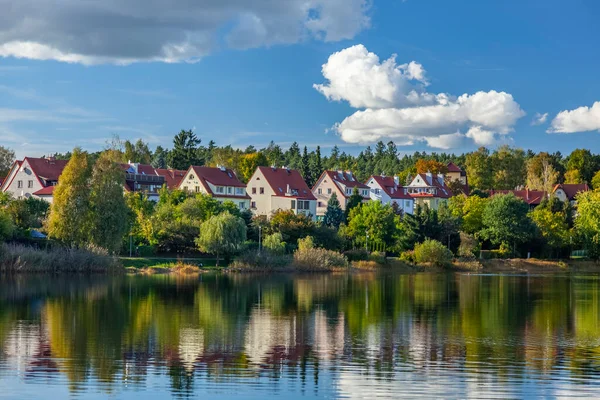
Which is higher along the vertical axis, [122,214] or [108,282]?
[122,214]

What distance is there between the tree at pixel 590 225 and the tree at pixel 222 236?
45441mm

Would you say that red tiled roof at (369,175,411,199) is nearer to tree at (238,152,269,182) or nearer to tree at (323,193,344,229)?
tree at (238,152,269,182)

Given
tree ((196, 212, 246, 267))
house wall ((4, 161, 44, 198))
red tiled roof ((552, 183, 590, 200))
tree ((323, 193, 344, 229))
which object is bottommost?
tree ((196, 212, 246, 267))

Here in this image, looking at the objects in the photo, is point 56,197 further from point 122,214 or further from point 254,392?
point 254,392

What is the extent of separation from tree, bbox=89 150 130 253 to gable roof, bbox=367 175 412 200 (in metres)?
67.6

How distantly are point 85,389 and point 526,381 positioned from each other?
12.3 m

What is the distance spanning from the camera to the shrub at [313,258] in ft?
250

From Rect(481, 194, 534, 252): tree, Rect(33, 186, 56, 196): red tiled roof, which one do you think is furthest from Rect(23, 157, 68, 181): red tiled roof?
Rect(481, 194, 534, 252): tree

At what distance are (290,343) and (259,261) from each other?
147 ft

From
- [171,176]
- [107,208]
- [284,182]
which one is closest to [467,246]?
[284,182]

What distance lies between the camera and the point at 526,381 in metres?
22.2

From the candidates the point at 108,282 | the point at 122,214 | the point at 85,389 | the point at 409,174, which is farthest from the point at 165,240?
the point at 409,174

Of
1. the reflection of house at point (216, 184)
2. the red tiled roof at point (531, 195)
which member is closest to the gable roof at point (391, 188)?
the red tiled roof at point (531, 195)

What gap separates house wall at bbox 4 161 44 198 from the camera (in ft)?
340
